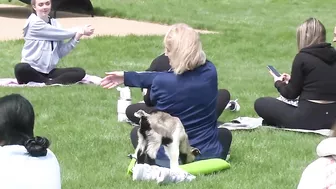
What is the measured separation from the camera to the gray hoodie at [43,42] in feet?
30.7

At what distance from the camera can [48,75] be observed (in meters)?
9.61

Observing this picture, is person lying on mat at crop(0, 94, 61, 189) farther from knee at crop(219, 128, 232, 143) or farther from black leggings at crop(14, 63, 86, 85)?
black leggings at crop(14, 63, 86, 85)

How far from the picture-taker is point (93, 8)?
17.3m

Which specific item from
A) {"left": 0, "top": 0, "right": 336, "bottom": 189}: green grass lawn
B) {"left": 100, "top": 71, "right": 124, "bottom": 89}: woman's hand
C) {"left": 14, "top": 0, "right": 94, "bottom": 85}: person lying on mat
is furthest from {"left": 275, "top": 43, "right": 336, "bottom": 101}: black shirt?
{"left": 14, "top": 0, "right": 94, "bottom": 85}: person lying on mat

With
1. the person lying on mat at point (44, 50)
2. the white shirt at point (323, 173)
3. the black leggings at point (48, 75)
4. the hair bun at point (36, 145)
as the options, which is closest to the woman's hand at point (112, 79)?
the hair bun at point (36, 145)

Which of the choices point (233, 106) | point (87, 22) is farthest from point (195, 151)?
point (87, 22)

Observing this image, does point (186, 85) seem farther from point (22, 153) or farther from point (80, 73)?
point (80, 73)

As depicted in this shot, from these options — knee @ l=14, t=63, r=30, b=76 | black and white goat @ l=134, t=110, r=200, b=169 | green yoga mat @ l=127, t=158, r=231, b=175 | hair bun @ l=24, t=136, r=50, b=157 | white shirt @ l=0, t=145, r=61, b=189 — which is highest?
hair bun @ l=24, t=136, r=50, b=157

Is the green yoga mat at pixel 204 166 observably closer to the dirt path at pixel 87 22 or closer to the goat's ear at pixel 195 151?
the goat's ear at pixel 195 151

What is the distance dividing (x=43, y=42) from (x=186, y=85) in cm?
416

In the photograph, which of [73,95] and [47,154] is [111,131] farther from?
[47,154]

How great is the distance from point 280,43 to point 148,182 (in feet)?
26.2

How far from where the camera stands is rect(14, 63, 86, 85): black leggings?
30.6ft

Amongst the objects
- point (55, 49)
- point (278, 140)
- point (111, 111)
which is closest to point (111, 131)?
point (111, 111)
